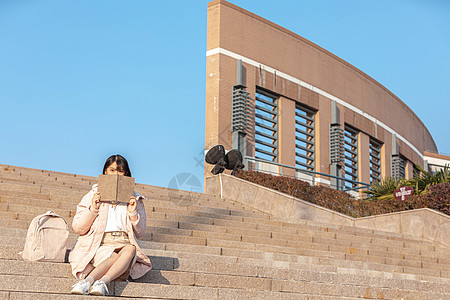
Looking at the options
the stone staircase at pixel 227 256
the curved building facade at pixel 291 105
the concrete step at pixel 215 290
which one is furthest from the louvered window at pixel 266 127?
the concrete step at pixel 215 290

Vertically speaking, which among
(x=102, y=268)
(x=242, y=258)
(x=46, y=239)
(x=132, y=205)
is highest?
(x=132, y=205)

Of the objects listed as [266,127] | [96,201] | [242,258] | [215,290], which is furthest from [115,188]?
[266,127]

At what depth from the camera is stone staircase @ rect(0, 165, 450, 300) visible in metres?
5.31

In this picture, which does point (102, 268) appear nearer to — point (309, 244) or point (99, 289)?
point (99, 289)

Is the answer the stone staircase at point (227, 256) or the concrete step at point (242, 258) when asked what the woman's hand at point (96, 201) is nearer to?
the stone staircase at point (227, 256)

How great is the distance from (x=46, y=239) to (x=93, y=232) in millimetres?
409

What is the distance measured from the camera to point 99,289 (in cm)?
487

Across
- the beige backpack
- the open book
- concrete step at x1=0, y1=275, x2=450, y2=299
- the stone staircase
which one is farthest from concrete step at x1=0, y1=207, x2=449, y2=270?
the open book

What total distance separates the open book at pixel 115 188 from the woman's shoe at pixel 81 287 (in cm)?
74

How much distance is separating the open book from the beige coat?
0.27 m

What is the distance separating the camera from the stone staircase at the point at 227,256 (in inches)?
209

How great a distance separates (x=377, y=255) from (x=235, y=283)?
484cm

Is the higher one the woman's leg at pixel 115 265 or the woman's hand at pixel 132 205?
the woman's hand at pixel 132 205

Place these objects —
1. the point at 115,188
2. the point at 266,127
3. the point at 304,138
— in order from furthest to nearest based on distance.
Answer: the point at 304,138
the point at 266,127
the point at 115,188
